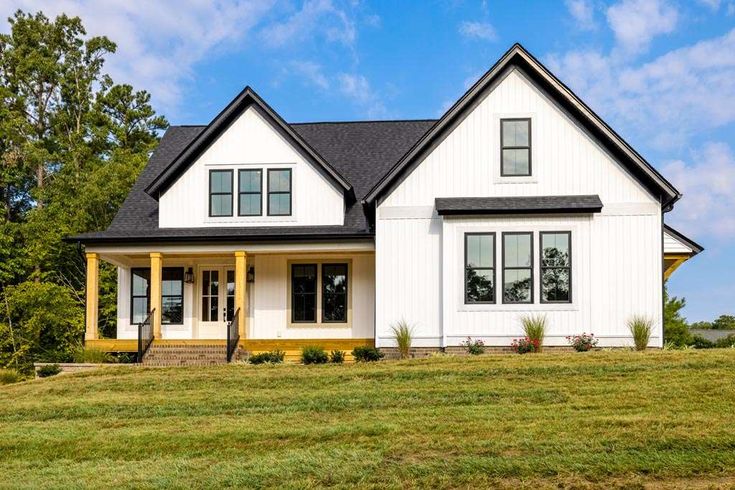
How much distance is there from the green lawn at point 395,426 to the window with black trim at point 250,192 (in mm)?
7159

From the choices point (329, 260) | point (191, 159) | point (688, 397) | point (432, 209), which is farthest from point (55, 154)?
point (688, 397)

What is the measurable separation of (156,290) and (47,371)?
12.1ft

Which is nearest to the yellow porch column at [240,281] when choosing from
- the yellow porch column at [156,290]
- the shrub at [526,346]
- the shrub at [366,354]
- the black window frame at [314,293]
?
the black window frame at [314,293]

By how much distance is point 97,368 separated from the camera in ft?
67.6

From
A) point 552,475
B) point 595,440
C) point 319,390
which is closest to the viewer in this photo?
point 552,475

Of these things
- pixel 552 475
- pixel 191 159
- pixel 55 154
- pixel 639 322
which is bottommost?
pixel 552 475

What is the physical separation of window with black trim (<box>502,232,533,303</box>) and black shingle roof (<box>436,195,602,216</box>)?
792 millimetres

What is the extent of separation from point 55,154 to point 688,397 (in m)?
33.3

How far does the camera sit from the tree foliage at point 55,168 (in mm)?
33000

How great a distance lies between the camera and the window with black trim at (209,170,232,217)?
24.0 metres

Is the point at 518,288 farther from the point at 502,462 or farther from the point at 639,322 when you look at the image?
the point at 502,462

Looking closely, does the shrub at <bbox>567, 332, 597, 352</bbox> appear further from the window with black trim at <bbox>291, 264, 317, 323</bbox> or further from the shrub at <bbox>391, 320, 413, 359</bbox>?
the window with black trim at <bbox>291, 264, 317, 323</bbox>

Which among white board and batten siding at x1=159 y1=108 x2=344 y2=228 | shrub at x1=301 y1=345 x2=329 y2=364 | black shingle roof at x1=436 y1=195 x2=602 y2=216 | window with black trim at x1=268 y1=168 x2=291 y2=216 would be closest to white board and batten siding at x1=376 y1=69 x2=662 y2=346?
black shingle roof at x1=436 y1=195 x2=602 y2=216

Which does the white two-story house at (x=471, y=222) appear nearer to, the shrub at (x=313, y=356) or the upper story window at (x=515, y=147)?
the upper story window at (x=515, y=147)
